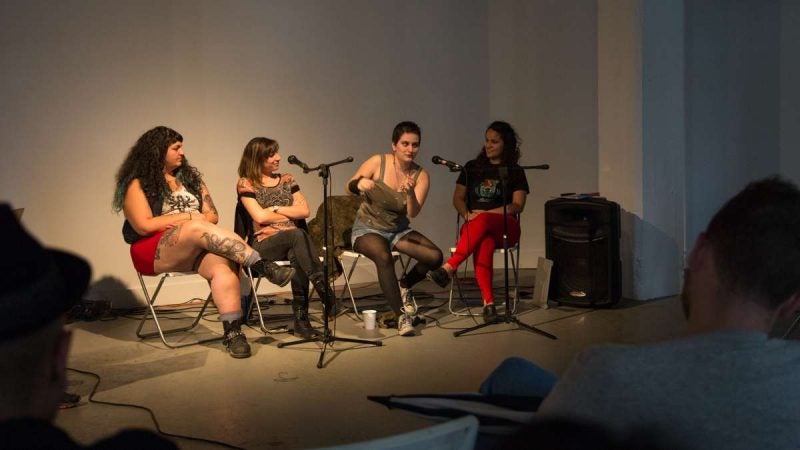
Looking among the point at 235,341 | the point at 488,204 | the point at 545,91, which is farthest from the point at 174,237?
the point at 545,91

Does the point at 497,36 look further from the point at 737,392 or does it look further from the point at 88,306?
the point at 737,392

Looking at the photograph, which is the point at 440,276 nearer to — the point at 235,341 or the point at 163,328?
the point at 235,341

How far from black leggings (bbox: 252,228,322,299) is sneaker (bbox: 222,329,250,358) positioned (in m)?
0.54

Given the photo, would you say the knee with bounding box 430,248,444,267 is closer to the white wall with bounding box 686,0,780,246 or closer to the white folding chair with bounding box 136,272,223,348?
the white folding chair with bounding box 136,272,223,348

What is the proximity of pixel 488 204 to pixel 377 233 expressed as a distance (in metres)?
0.91

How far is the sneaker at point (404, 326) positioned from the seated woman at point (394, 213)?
12 millimetres

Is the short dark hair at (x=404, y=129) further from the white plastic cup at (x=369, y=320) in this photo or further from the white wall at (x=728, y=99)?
the white wall at (x=728, y=99)

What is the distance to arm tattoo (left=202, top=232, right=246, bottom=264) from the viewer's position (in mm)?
4668

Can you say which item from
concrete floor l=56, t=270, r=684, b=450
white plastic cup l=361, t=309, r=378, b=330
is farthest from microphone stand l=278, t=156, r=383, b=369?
white plastic cup l=361, t=309, r=378, b=330

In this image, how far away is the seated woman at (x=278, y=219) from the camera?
5047 millimetres

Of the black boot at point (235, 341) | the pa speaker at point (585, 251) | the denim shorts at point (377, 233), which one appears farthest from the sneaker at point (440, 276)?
the black boot at point (235, 341)

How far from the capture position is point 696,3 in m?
7.54

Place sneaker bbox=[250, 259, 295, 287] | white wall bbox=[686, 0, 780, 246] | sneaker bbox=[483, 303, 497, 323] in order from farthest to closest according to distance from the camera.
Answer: white wall bbox=[686, 0, 780, 246] < sneaker bbox=[483, 303, 497, 323] < sneaker bbox=[250, 259, 295, 287]

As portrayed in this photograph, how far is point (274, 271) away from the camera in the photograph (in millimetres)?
4762
